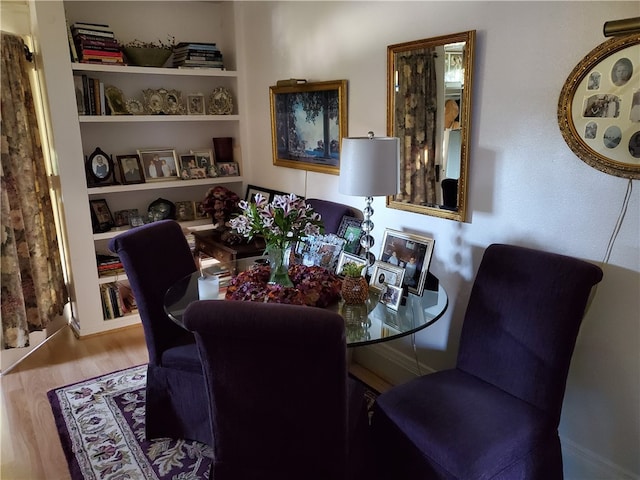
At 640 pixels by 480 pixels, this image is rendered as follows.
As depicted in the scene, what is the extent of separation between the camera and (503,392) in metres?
1.74

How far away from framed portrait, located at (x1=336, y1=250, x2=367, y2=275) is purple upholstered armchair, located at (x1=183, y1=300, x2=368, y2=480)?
0.71 meters

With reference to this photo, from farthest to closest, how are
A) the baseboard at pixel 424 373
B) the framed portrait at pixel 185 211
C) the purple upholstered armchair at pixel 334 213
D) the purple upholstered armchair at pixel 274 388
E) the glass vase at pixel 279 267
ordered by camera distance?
the framed portrait at pixel 185 211
the purple upholstered armchair at pixel 334 213
the glass vase at pixel 279 267
the baseboard at pixel 424 373
the purple upholstered armchair at pixel 274 388

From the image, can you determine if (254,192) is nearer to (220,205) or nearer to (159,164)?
(220,205)

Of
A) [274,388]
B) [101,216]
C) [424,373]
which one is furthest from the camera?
[101,216]

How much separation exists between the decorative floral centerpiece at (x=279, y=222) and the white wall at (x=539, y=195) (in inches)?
30.0

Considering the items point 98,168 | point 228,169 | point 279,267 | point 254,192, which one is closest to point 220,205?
point 254,192

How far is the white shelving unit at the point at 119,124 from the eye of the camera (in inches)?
115

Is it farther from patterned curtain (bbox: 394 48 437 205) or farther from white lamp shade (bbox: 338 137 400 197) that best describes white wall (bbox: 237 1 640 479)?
white lamp shade (bbox: 338 137 400 197)

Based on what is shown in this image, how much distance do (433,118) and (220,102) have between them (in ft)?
6.70

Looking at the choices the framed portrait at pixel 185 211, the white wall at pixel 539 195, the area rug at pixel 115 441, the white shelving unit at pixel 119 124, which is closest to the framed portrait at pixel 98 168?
the white shelving unit at pixel 119 124

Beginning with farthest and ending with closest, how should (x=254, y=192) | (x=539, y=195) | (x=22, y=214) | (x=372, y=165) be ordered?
(x=254, y=192) → (x=22, y=214) → (x=372, y=165) → (x=539, y=195)

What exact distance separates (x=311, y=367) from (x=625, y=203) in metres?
1.19

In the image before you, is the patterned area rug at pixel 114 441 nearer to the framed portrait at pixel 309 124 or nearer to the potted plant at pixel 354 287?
the potted plant at pixel 354 287

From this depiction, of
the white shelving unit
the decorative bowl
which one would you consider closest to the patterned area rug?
the white shelving unit
